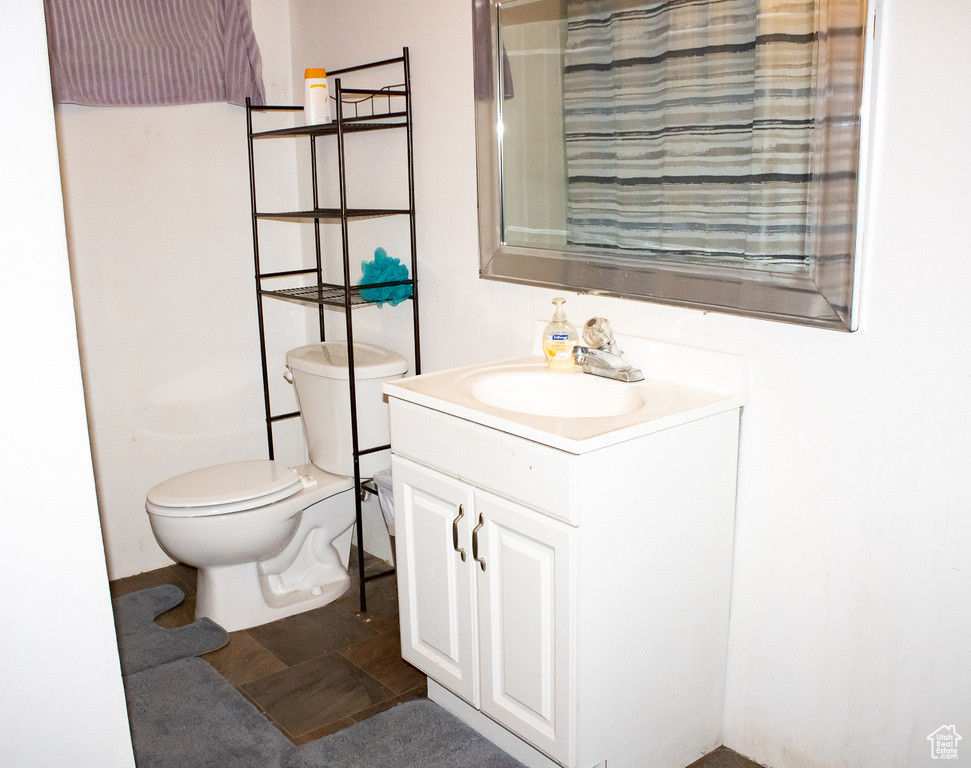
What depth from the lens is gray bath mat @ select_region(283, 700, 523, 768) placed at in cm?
190

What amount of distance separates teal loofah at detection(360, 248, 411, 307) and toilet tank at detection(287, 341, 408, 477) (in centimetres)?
17

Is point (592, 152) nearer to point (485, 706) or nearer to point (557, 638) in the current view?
point (557, 638)

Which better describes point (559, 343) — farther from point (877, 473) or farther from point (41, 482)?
point (41, 482)

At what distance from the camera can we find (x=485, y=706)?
185cm

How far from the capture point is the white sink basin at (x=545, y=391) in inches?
75.6

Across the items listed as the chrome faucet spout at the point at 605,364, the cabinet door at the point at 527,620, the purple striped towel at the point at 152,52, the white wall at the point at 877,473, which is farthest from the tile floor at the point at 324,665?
the purple striped towel at the point at 152,52

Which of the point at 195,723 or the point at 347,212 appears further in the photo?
the point at 347,212

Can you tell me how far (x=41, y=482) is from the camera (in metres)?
0.89

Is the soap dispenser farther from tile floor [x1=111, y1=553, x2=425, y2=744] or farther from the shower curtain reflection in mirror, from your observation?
tile floor [x1=111, y1=553, x2=425, y2=744]

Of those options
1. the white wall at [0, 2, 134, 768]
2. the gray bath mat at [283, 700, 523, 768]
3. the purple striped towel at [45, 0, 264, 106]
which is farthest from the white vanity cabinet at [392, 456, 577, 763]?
the purple striped towel at [45, 0, 264, 106]

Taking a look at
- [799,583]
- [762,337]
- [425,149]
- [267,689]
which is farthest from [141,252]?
[799,583]

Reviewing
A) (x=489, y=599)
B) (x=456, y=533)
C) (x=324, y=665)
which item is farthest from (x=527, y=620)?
(x=324, y=665)

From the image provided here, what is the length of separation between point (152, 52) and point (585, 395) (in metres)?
1.67

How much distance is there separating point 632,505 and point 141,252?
1804 mm
